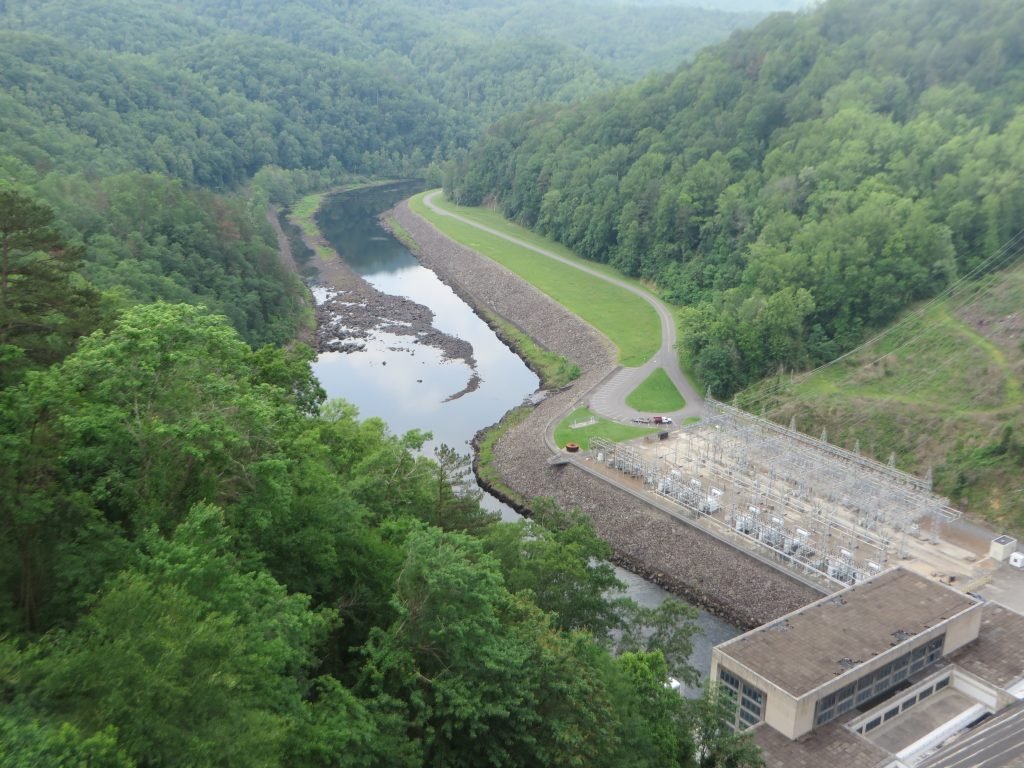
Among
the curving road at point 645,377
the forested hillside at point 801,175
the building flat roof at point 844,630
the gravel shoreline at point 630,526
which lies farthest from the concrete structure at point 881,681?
the forested hillside at point 801,175

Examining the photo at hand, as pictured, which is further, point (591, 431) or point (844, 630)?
point (591, 431)

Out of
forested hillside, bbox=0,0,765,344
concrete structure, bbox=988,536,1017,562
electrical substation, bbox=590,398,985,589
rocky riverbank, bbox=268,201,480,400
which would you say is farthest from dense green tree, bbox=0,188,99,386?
rocky riverbank, bbox=268,201,480,400

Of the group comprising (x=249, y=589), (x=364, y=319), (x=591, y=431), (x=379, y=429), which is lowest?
(x=364, y=319)

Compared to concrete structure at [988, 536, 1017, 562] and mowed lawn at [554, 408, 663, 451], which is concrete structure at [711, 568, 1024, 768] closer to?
concrete structure at [988, 536, 1017, 562]

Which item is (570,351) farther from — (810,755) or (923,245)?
(810,755)

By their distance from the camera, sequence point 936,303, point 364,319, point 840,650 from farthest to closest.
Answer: point 364,319
point 936,303
point 840,650

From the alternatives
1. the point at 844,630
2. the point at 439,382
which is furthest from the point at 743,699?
the point at 439,382

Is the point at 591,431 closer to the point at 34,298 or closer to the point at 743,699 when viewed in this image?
the point at 743,699
